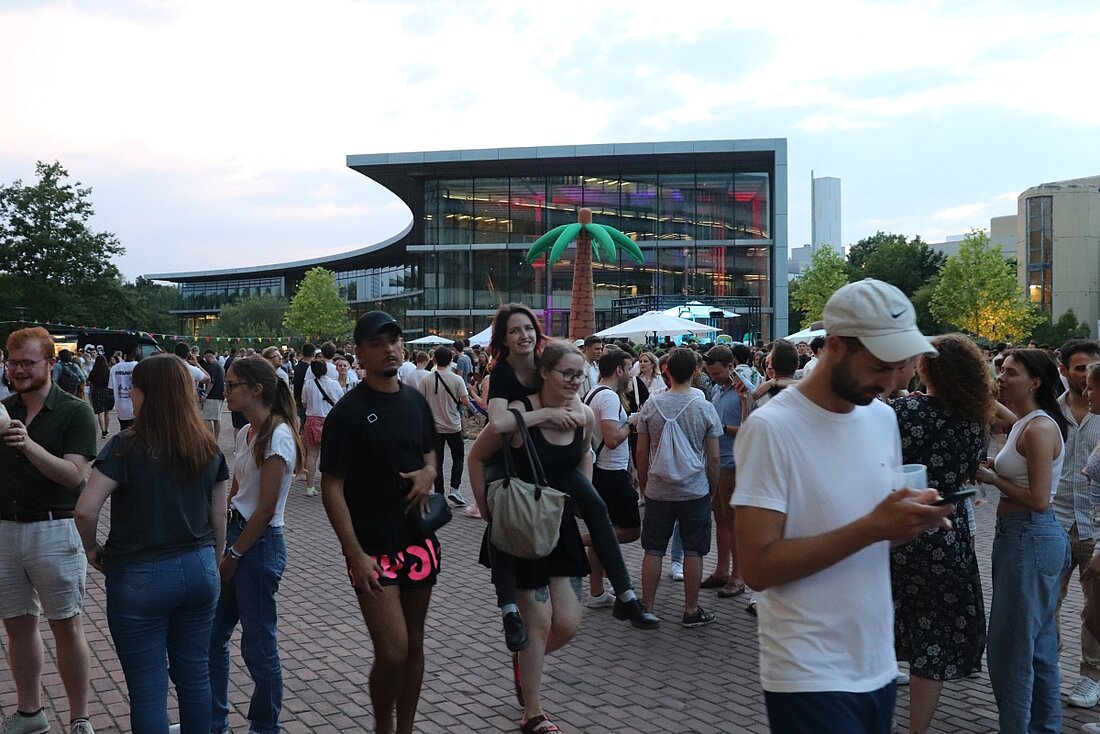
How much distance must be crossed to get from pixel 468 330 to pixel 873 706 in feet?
172

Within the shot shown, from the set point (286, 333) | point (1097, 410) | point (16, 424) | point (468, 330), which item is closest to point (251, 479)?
point (16, 424)

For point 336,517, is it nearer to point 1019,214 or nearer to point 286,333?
point 1019,214

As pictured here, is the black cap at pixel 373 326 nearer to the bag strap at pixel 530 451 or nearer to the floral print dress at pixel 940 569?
the bag strap at pixel 530 451

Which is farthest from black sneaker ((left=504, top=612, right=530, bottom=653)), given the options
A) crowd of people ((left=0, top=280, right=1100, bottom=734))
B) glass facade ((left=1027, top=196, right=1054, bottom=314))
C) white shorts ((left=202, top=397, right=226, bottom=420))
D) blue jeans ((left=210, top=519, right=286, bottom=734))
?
glass facade ((left=1027, top=196, right=1054, bottom=314))

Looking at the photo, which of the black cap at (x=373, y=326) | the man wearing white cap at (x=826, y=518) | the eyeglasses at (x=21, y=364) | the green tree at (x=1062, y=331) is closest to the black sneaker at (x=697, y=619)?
the black cap at (x=373, y=326)

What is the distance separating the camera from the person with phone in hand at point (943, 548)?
380 centimetres

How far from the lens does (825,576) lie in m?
2.16

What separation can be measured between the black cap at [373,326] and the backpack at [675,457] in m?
3.05

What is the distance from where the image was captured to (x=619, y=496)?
646cm

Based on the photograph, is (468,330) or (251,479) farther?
(468,330)

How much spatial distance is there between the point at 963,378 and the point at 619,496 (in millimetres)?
3079

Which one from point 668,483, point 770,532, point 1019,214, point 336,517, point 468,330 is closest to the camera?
point 770,532

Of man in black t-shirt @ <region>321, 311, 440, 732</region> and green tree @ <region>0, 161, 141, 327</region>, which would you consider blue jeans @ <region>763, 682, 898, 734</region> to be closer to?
man in black t-shirt @ <region>321, 311, 440, 732</region>

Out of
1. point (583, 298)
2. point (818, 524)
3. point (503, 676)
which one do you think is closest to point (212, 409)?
point (583, 298)
